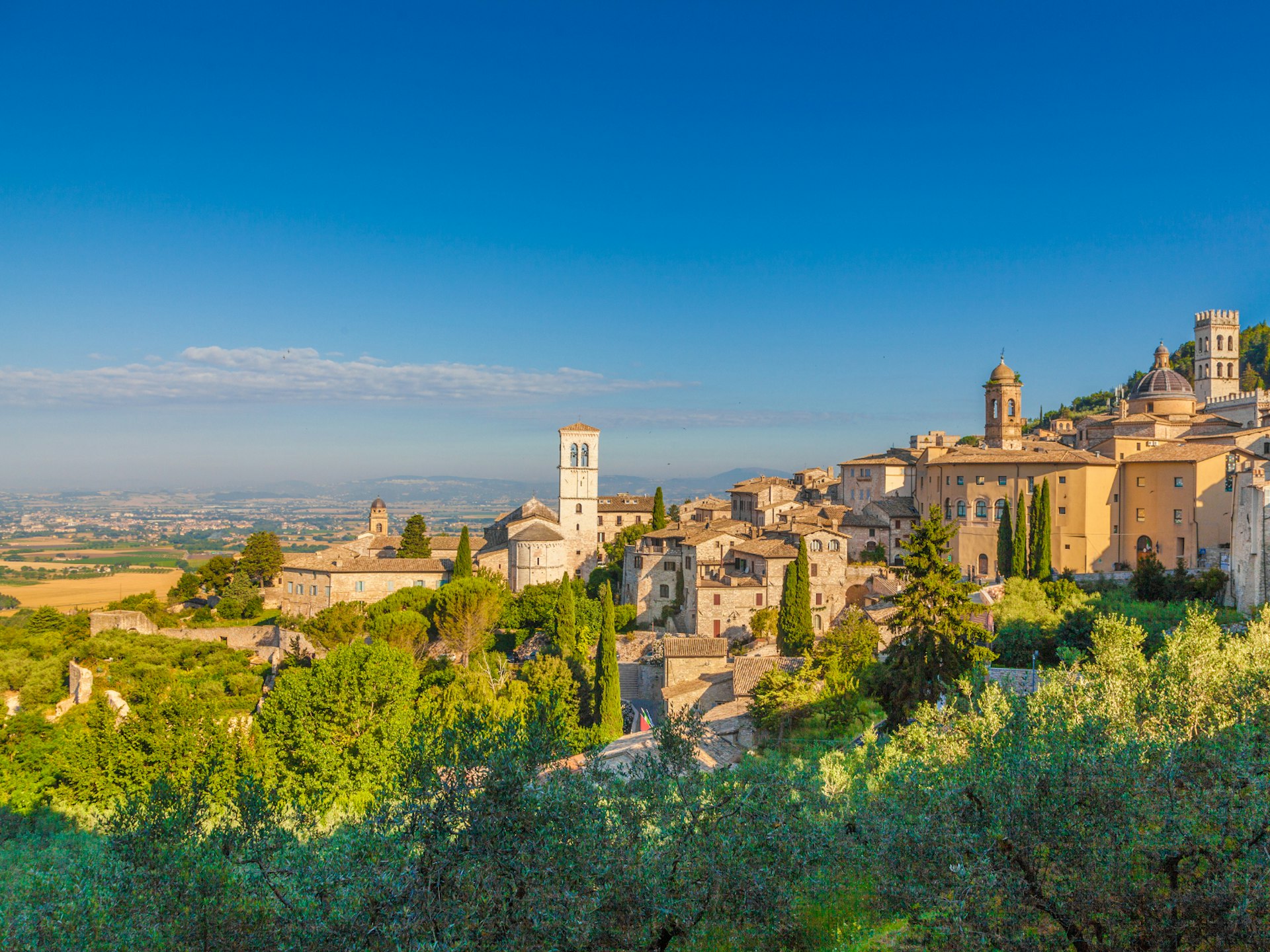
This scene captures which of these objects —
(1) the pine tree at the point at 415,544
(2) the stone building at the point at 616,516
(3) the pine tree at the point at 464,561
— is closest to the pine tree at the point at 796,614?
(3) the pine tree at the point at 464,561

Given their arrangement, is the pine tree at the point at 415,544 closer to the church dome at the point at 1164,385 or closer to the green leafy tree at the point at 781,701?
the green leafy tree at the point at 781,701

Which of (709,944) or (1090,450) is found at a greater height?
(1090,450)

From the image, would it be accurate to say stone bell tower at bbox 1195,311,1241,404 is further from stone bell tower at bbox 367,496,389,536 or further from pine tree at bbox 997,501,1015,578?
stone bell tower at bbox 367,496,389,536

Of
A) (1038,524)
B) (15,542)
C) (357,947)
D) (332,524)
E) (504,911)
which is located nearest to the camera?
(357,947)

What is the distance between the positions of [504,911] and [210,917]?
11.9 feet

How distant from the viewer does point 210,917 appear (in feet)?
31.5

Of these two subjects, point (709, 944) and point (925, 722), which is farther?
point (925, 722)

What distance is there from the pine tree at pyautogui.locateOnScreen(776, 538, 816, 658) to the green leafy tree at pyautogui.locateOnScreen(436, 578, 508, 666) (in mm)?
18286

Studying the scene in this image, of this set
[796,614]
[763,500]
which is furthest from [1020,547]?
[763,500]

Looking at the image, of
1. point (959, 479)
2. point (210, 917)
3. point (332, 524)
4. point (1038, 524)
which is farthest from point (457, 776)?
point (332, 524)

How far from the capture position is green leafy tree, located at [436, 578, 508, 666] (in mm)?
47125

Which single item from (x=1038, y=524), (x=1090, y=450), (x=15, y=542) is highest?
(x=1090, y=450)

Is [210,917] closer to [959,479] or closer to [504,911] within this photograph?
[504,911]

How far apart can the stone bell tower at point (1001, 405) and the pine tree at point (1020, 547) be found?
1890 cm
